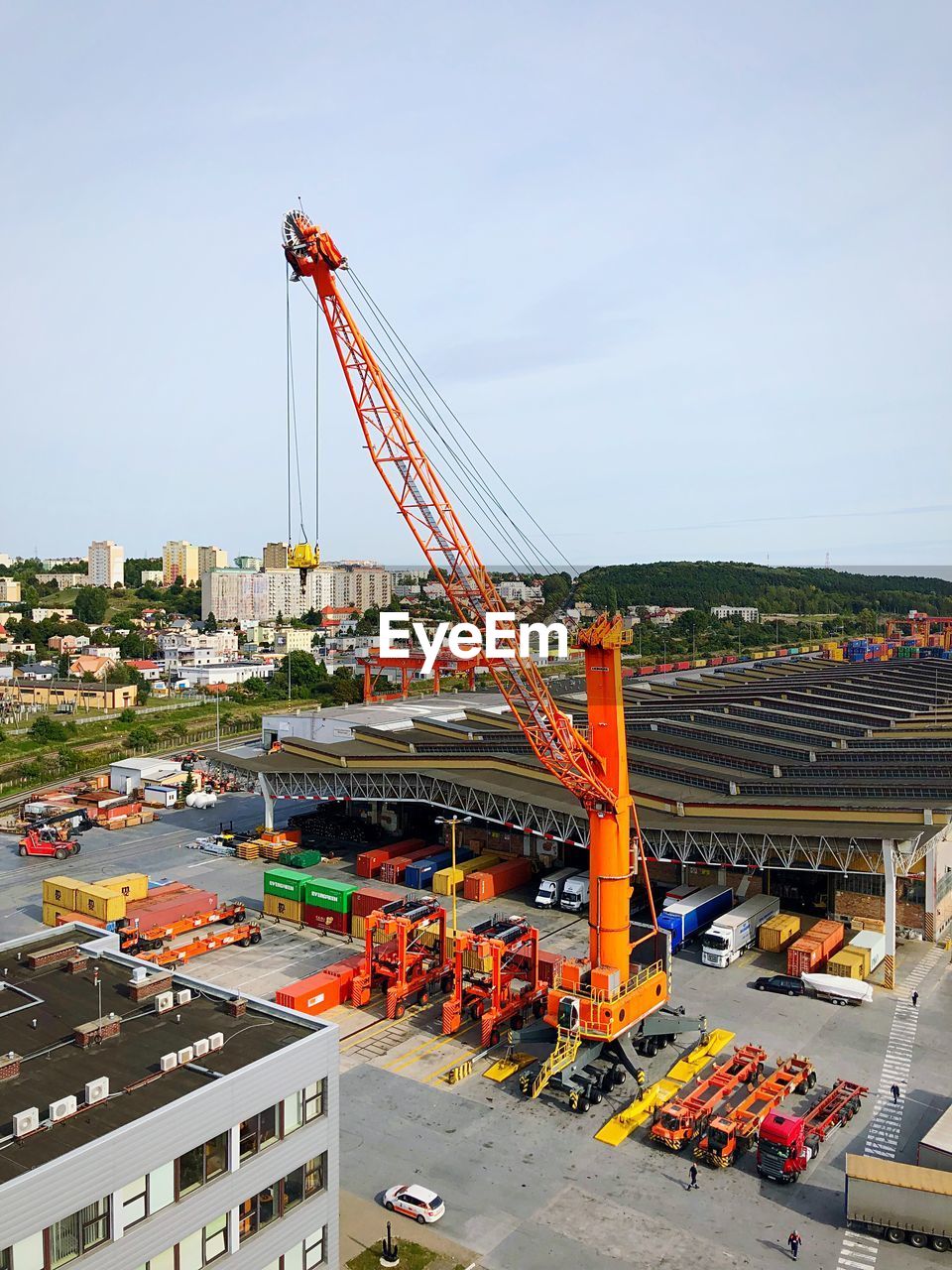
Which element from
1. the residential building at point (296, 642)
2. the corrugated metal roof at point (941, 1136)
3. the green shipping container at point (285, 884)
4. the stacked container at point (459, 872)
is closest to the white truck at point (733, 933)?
the stacked container at point (459, 872)

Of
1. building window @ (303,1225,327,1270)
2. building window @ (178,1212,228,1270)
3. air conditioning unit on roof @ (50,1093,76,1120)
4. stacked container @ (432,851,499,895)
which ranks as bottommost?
stacked container @ (432,851,499,895)

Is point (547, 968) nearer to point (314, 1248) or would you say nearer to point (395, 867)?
point (395, 867)

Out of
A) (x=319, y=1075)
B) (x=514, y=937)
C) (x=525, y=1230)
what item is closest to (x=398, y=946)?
(x=514, y=937)

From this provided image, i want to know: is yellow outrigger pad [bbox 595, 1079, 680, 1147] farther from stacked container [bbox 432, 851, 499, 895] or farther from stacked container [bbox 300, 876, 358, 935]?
stacked container [bbox 300, 876, 358, 935]

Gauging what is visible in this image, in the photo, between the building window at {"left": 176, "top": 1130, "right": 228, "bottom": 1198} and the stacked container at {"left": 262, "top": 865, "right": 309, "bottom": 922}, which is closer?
the building window at {"left": 176, "top": 1130, "right": 228, "bottom": 1198}

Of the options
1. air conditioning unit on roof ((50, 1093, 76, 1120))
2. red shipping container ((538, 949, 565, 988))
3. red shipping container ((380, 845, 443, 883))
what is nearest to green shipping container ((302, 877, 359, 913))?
red shipping container ((380, 845, 443, 883))

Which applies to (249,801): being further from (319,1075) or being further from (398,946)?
(319,1075)
